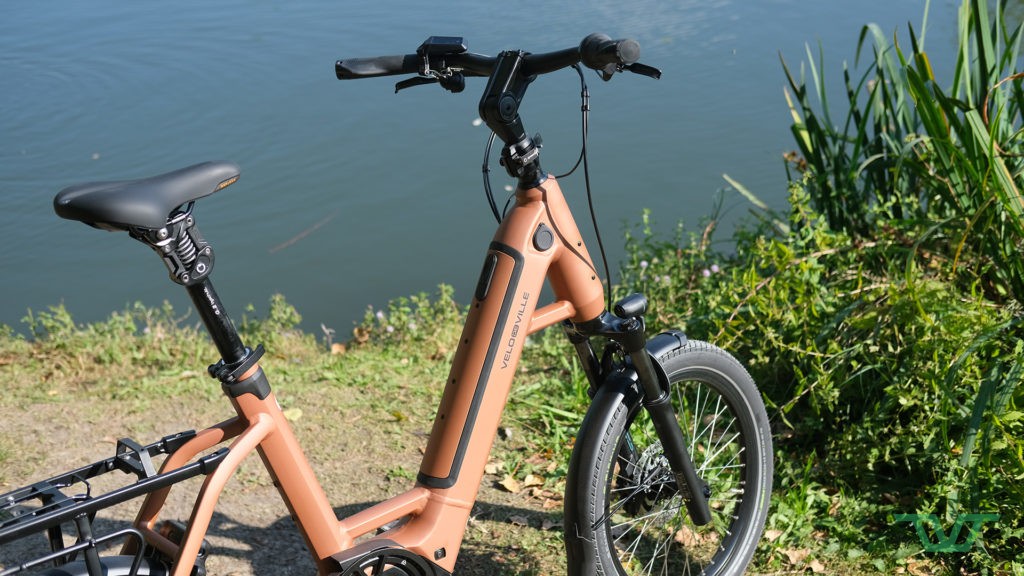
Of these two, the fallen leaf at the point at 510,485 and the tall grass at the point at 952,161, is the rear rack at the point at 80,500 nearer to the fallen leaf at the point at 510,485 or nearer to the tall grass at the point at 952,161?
the fallen leaf at the point at 510,485

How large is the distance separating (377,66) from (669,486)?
1406mm

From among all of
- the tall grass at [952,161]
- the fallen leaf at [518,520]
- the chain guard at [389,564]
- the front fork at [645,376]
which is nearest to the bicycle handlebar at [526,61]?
the front fork at [645,376]

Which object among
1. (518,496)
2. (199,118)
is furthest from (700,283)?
(199,118)

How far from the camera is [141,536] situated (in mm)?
1861

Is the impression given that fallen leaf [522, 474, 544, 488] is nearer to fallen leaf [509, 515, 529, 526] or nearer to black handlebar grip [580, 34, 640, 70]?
fallen leaf [509, 515, 529, 526]

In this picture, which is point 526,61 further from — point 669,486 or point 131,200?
point 669,486

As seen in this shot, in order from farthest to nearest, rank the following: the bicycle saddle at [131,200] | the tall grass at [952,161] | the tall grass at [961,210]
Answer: the tall grass at [952,161], the tall grass at [961,210], the bicycle saddle at [131,200]

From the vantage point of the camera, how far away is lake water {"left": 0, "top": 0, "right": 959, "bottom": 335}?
5.59 m

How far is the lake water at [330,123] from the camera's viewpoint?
5594 millimetres

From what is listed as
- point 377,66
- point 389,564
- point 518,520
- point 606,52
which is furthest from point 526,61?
point 518,520

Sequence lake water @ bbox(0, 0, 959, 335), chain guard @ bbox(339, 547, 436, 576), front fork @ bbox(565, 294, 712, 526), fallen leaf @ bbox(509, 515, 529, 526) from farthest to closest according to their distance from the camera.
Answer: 1. lake water @ bbox(0, 0, 959, 335)
2. fallen leaf @ bbox(509, 515, 529, 526)
3. front fork @ bbox(565, 294, 712, 526)
4. chain guard @ bbox(339, 547, 436, 576)

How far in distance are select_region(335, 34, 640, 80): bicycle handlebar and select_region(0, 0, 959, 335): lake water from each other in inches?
103

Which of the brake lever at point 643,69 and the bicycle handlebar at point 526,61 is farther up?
the bicycle handlebar at point 526,61

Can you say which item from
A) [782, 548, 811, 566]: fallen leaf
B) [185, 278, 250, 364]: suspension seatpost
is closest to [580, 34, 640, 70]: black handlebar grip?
[185, 278, 250, 364]: suspension seatpost
